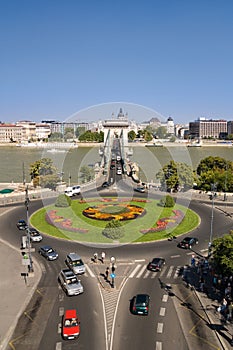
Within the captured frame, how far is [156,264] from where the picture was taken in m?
20.7

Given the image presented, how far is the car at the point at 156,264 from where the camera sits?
A: 20.5 m

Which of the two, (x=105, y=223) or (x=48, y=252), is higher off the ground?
(x=105, y=223)

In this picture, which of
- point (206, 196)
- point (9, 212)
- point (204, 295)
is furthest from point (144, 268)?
point (206, 196)

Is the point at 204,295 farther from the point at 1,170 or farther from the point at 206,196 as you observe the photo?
the point at 1,170

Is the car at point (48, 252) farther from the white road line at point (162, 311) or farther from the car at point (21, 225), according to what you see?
the white road line at point (162, 311)

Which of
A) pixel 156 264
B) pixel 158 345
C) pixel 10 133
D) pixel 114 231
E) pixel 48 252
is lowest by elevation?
pixel 158 345

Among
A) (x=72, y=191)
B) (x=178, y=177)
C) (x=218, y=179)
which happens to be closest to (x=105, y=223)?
(x=72, y=191)

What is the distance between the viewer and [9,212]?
34.2 meters

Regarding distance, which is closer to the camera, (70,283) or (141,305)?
(141,305)

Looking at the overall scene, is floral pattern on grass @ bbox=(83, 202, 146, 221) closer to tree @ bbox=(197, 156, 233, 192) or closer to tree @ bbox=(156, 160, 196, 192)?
tree @ bbox=(156, 160, 196, 192)

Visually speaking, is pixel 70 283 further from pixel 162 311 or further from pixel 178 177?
pixel 178 177

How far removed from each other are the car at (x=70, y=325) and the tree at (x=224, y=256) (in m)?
7.94

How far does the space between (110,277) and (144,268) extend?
2520 millimetres

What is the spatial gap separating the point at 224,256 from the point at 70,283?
823 centimetres
